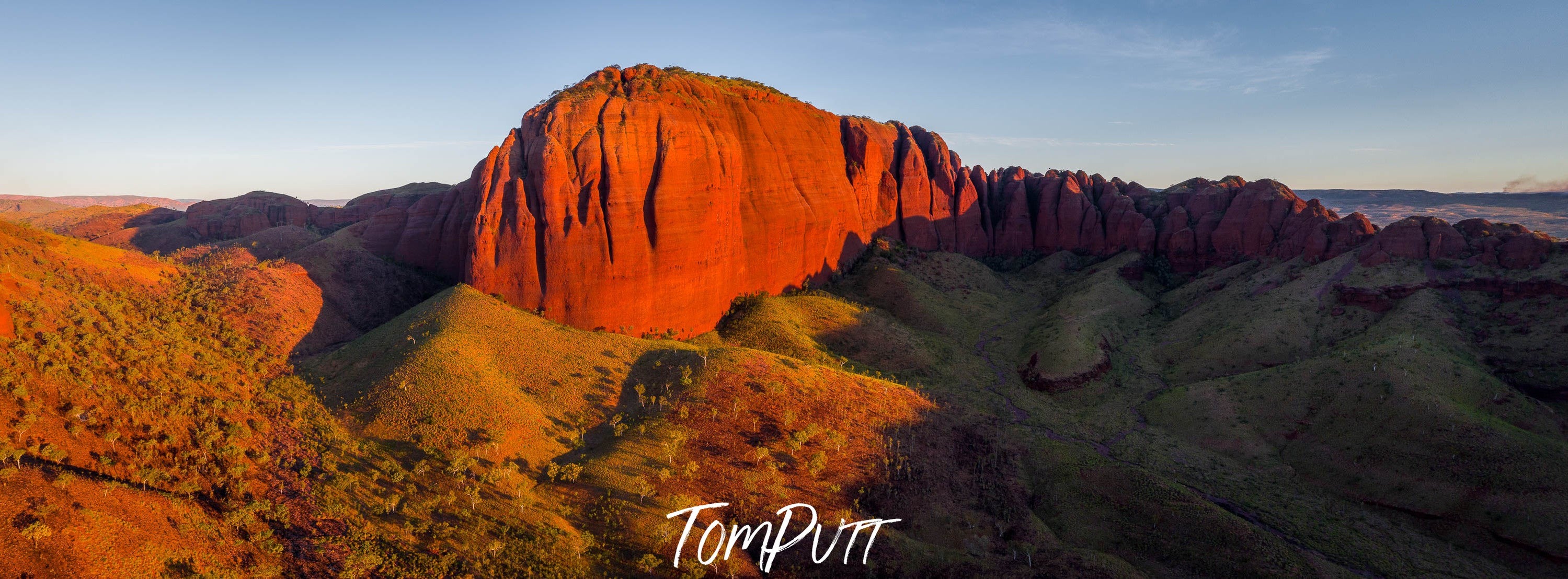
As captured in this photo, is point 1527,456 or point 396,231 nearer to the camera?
point 1527,456

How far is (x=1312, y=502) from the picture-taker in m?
34.9

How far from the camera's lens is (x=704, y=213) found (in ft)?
175

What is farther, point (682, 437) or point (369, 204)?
point (369, 204)

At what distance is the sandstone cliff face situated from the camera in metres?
46.8

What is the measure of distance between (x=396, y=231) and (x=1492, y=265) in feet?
310

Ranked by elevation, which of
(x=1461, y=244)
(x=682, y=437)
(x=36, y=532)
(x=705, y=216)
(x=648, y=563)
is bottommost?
(x=648, y=563)

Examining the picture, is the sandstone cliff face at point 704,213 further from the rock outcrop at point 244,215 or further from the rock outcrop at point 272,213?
the rock outcrop at point 244,215

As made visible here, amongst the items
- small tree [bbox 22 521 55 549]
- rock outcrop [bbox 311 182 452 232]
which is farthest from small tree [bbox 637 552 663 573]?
rock outcrop [bbox 311 182 452 232]

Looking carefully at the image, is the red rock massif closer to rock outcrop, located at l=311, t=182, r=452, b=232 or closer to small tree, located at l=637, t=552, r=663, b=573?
rock outcrop, located at l=311, t=182, r=452, b=232

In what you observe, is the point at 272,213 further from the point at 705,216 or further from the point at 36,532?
the point at 36,532

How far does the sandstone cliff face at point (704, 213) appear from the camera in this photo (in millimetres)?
46812

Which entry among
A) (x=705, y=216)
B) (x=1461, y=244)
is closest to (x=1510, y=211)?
(x=1461, y=244)

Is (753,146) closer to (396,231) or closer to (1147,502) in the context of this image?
(396,231)

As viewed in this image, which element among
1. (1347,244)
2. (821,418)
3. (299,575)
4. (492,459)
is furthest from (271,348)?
(1347,244)
